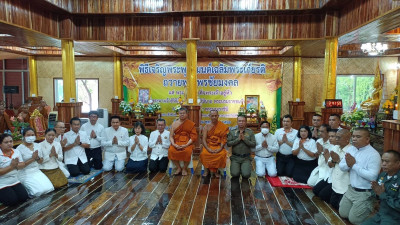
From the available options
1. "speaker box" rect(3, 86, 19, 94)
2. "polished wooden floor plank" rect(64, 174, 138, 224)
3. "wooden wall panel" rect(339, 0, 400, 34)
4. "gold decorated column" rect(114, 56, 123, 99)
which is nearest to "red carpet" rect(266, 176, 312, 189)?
"polished wooden floor plank" rect(64, 174, 138, 224)

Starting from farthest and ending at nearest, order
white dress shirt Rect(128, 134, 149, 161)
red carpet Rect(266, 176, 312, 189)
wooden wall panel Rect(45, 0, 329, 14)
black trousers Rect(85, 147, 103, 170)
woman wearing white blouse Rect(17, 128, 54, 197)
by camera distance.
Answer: wooden wall panel Rect(45, 0, 329, 14), black trousers Rect(85, 147, 103, 170), white dress shirt Rect(128, 134, 149, 161), red carpet Rect(266, 176, 312, 189), woman wearing white blouse Rect(17, 128, 54, 197)

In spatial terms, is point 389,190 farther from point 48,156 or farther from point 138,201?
point 48,156

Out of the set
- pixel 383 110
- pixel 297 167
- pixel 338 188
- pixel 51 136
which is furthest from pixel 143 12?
pixel 383 110

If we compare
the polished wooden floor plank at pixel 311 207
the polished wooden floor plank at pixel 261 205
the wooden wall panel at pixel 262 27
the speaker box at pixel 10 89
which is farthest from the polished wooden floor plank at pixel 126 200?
the speaker box at pixel 10 89

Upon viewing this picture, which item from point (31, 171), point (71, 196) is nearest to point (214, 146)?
point (71, 196)

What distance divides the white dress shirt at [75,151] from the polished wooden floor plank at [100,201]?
35.5 inches

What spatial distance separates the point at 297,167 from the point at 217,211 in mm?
1903

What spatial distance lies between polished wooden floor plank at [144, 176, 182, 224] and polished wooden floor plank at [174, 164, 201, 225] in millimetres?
203

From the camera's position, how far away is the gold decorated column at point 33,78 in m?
11.7

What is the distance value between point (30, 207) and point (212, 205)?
2304 millimetres

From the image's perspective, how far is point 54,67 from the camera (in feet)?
38.6

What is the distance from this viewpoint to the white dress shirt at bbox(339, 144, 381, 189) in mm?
3152

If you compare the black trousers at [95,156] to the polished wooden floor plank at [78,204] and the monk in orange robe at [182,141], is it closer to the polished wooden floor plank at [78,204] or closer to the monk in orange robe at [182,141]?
the polished wooden floor plank at [78,204]

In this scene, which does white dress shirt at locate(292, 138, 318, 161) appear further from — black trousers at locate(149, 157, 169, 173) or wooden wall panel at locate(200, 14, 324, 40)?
wooden wall panel at locate(200, 14, 324, 40)
